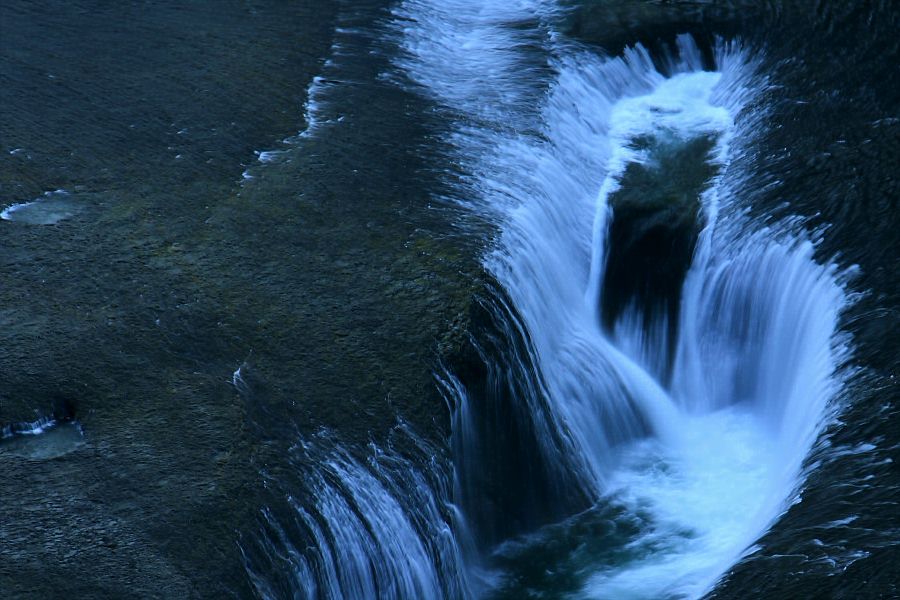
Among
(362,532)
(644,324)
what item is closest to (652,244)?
(644,324)

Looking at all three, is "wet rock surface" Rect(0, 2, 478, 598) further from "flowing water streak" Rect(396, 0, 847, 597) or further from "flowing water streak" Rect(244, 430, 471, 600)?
"flowing water streak" Rect(396, 0, 847, 597)

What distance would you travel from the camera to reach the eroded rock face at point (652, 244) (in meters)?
12.1

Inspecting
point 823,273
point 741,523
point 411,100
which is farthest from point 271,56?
point 741,523

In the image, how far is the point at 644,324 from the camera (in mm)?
12023

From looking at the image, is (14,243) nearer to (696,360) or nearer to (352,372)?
(352,372)

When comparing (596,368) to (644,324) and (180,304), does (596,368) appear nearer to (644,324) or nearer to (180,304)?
(644,324)

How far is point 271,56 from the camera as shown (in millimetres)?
14023

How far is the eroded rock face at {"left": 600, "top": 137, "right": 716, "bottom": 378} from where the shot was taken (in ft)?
39.7

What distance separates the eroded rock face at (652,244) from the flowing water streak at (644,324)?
4.8 inches

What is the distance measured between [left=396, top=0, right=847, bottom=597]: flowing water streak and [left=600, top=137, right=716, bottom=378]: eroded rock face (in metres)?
0.12

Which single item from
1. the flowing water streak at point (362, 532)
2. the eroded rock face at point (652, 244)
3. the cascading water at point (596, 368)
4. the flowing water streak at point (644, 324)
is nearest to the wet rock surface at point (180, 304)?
the flowing water streak at point (362, 532)

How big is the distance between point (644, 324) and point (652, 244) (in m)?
0.84

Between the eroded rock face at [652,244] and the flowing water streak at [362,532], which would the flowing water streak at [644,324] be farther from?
the flowing water streak at [362,532]

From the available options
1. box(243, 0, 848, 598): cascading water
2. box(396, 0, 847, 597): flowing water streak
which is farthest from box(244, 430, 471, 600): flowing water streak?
box(396, 0, 847, 597): flowing water streak
